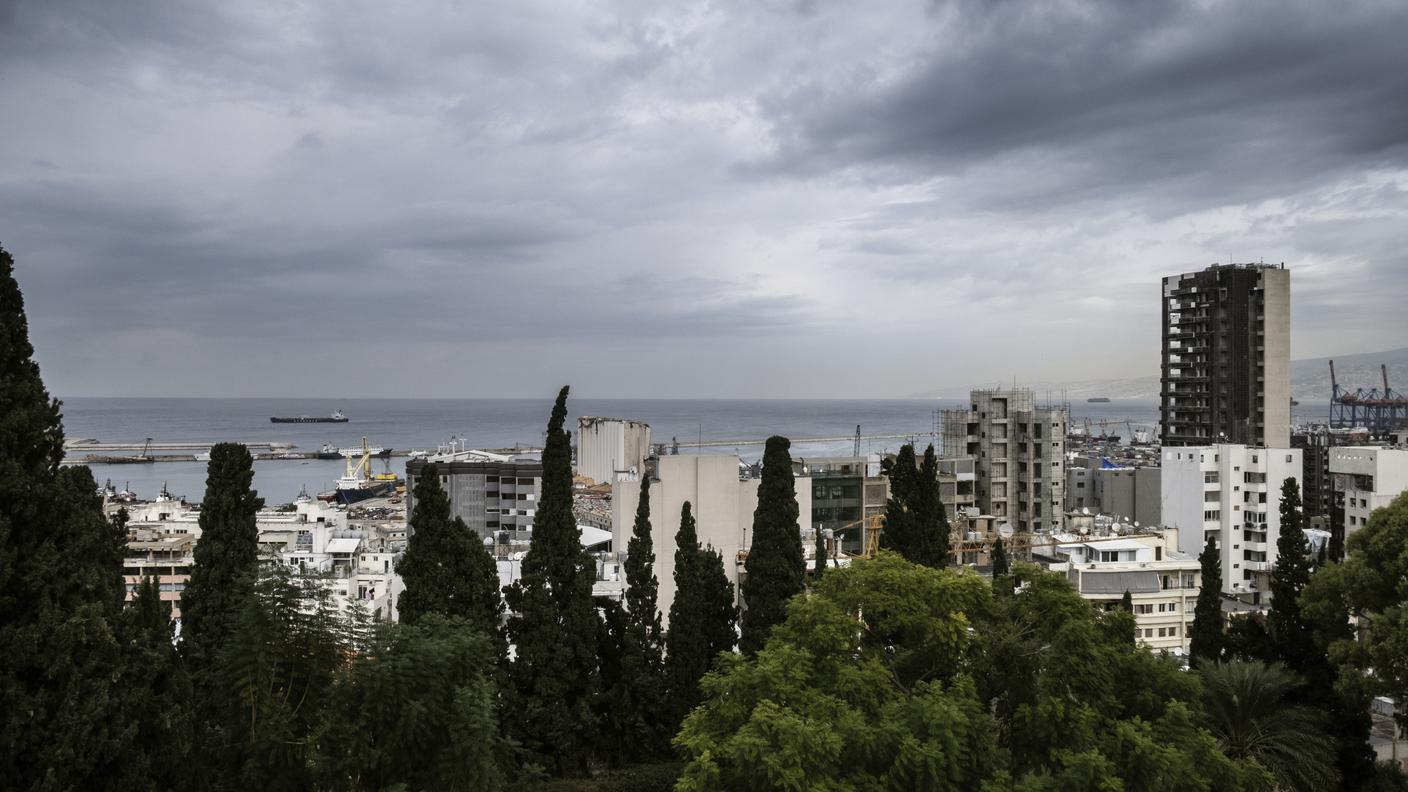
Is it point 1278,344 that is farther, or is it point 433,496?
point 1278,344

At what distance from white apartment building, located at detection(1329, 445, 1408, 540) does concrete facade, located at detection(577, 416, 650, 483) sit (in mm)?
28257

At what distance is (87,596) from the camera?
27.3ft

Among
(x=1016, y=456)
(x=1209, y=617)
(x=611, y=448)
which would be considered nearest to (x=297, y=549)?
(x=611, y=448)

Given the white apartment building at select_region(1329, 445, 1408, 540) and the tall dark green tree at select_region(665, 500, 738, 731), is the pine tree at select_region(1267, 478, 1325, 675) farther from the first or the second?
the white apartment building at select_region(1329, 445, 1408, 540)

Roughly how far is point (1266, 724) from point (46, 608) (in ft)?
51.6

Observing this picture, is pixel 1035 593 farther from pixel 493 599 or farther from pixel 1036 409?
pixel 1036 409

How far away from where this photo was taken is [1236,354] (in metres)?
56.3

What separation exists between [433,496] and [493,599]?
70.8 inches

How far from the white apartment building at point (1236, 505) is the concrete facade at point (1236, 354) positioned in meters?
14.9

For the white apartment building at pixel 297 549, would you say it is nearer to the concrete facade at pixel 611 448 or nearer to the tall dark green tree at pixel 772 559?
the concrete facade at pixel 611 448

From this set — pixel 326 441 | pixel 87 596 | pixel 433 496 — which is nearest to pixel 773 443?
pixel 433 496

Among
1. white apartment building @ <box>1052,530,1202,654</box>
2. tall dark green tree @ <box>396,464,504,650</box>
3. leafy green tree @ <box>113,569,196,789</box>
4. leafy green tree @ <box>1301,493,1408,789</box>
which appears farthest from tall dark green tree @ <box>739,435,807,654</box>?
white apartment building @ <box>1052,530,1202,654</box>

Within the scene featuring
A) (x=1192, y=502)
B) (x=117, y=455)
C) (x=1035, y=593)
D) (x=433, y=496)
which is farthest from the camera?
(x=117, y=455)

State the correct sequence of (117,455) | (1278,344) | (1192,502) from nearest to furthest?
(1192,502)
(1278,344)
(117,455)
